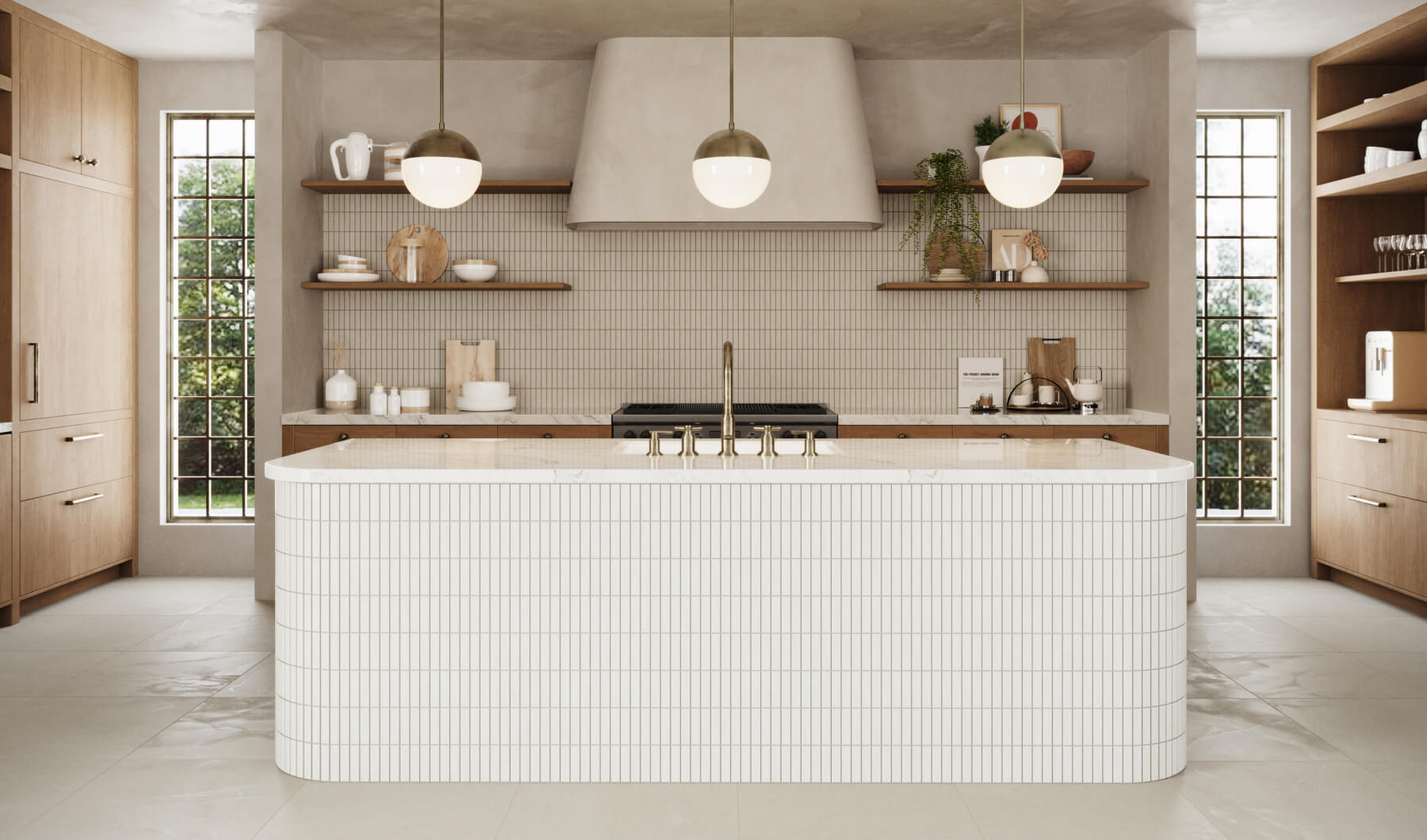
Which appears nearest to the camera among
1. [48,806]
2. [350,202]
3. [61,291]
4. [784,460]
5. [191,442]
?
[48,806]

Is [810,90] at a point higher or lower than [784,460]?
higher

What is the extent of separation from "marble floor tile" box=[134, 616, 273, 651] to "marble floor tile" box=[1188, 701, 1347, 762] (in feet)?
10.3

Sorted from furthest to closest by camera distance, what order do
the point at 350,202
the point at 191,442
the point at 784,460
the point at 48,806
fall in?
the point at 191,442 < the point at 350,202 < the point at 784,460 < the point at 48,806

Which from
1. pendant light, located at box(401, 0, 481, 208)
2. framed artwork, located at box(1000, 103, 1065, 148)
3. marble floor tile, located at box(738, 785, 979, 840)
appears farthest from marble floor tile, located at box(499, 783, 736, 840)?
framed artwork, located at box(1000, 103, 1065, 148)

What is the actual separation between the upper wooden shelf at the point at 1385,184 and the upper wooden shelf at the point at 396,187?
3.55 meters

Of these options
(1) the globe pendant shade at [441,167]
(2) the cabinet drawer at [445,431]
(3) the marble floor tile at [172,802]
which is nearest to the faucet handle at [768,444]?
(1) the globe pendant shade at [441,167]

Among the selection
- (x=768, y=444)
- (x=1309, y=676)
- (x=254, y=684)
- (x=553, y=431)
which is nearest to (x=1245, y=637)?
(x=1309, y=676)

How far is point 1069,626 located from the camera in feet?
8.82

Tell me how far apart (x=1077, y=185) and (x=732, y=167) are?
268 centimetres

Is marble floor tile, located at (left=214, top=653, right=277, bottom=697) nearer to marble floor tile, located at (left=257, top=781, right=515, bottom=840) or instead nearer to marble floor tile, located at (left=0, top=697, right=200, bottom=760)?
marble floor tile, located at (left=0, top=697, right=200, bottom=760)

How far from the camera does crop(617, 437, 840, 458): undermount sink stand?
10.1 feet

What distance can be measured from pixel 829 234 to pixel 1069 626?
302 centimetres

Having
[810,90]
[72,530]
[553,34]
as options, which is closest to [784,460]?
[810,90]

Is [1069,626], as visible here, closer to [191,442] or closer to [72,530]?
[72,530]
